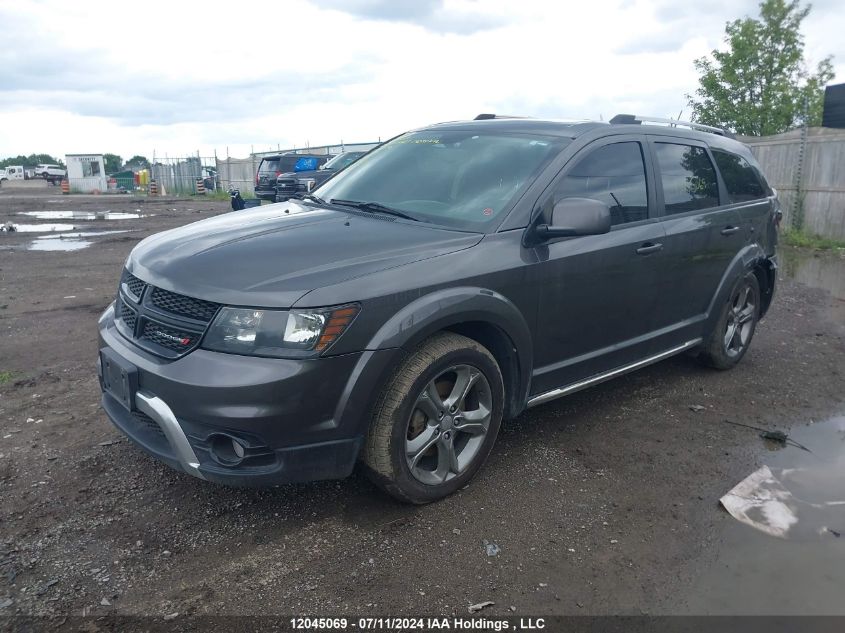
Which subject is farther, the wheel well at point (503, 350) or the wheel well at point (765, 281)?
the wheel well at point (765, 281)

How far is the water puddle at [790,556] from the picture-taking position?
9.12 feet

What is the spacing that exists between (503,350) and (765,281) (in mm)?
3400

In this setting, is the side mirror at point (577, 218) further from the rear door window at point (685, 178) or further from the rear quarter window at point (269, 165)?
the rear quarter window at point (269, 165)

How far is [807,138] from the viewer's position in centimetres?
1371

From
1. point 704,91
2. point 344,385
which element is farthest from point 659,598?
point 704,91

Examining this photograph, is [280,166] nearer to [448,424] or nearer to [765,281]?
[765,281]

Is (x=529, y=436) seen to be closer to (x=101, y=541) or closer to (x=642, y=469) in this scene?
(x=642, y=469)

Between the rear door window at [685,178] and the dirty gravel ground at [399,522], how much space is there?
4.60ft

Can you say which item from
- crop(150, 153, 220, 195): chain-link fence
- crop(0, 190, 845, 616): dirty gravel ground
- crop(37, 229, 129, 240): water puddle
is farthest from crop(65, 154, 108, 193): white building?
crop(0, 190, 845, 616): dirty gravel ground

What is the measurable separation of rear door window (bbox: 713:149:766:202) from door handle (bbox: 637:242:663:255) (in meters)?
1.31

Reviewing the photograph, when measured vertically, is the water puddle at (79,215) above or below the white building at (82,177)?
below

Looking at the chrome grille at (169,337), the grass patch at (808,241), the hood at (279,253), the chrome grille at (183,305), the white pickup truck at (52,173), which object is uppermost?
the white pickup truck at (52,173)

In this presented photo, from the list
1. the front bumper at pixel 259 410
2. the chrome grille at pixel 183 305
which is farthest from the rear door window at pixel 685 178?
the chrome grille at pixel 183 305

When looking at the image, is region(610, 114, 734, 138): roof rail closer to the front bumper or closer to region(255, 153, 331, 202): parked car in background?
the front bumper
